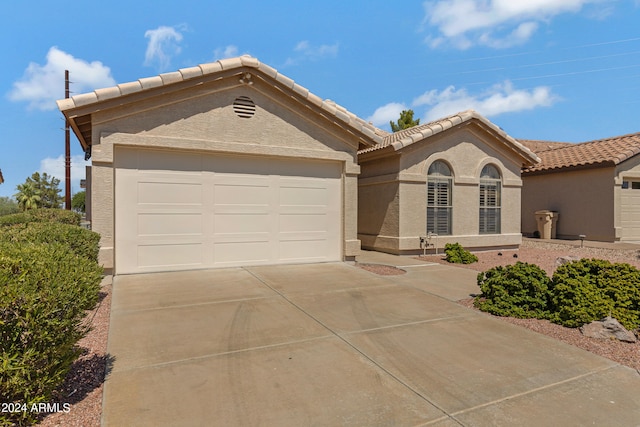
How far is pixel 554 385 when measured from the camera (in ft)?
11.6

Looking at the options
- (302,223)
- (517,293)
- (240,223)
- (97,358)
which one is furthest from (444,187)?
(97,358)

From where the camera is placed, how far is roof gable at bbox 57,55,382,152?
747 centimetres

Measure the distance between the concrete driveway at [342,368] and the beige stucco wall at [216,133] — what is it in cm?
292

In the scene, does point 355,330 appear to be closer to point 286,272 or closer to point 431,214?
point 286,272

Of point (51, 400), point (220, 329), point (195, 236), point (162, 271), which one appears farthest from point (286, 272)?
point (51, 400)

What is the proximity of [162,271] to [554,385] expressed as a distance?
770 centimetres

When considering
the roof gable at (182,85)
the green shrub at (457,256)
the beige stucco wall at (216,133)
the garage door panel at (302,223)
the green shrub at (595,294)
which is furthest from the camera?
the green shrub at (457,256)

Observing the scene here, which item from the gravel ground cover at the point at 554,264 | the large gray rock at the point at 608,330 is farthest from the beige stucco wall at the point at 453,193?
the large gray rock at the point at 608,330

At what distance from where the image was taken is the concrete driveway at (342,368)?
302cm

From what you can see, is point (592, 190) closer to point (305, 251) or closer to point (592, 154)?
point (592, 154)

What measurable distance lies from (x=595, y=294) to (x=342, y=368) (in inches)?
165

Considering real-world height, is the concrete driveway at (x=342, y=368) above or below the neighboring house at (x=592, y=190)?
below

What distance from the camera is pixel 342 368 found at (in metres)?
3.80

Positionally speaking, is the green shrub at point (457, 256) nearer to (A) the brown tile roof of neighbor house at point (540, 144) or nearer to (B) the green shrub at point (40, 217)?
(B) the green shrub at point (40, 217)
